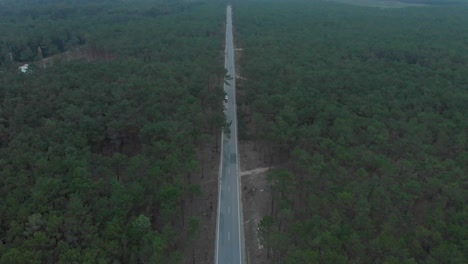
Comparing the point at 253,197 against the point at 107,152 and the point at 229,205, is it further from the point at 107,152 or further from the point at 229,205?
the point at 107,152

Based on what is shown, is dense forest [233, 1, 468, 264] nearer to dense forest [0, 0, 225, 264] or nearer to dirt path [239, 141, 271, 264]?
dirt path [239, 141, 271, 264]

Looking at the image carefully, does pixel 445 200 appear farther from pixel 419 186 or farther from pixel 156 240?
pixel 156 240

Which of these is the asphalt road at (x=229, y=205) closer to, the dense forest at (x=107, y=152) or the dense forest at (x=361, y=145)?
the dense forest at (x=361, y=145)

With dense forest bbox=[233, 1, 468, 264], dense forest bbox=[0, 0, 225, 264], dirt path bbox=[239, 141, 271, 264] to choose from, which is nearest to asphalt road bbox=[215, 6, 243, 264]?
dirt path bbox=[239, 141, 271, 264]

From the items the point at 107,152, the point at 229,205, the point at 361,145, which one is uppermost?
the point at 361,145

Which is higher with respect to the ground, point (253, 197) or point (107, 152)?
point (107, 152)

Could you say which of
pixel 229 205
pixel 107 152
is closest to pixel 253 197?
pixel 229 205
